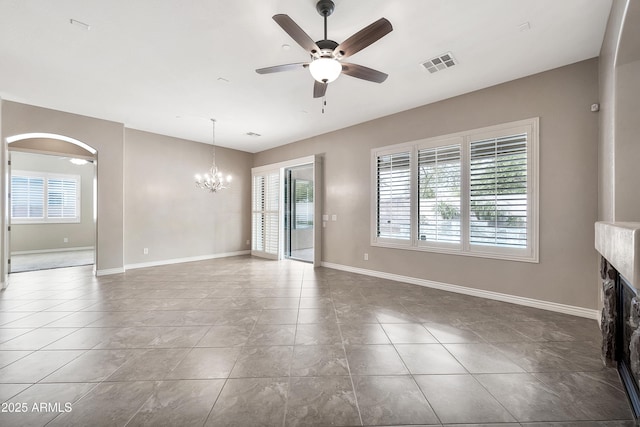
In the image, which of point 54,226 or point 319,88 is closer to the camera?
point 319,88

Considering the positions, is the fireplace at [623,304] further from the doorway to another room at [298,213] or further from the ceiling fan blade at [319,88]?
the doorway to another room at [298,213]

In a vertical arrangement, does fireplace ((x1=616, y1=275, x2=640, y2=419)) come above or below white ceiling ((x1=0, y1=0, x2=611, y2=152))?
below

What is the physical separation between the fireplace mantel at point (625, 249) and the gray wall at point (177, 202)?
708cm

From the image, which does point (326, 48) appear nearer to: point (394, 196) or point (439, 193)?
point (439, 193)

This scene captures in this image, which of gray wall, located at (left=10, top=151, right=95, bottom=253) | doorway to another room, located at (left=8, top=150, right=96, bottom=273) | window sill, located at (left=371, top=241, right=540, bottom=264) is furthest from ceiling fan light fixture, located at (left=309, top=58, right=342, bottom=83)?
gray wall, located at (left=10, top=151, right=95, bottom=253)

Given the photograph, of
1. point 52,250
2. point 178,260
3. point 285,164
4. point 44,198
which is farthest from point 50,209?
point 285,164

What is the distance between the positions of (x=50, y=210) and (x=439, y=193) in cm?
1069

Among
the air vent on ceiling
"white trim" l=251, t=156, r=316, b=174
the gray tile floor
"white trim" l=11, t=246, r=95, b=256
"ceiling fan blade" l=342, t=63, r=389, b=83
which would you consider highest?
the air vent on ceiling

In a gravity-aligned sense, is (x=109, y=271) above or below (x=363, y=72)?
below

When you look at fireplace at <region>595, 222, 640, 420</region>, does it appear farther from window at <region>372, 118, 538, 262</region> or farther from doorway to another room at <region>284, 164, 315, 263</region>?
doorway to another room at <region>284, 164, 315, 263</region>

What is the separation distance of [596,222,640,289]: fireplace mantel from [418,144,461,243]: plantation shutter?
6.93ft

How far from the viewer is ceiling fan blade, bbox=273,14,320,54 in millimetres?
1833

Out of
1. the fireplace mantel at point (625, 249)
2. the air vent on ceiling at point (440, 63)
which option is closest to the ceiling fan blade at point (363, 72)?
the air vent on ceiling at point (440, 63)

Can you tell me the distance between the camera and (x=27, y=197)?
23.7ft
